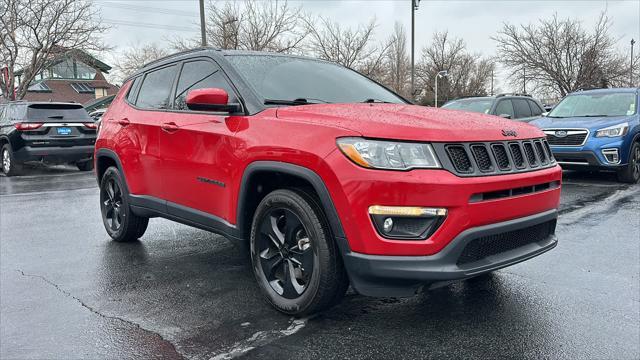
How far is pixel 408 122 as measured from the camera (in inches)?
115

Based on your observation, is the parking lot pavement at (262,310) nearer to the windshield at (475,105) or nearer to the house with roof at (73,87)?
the windshield at (475,105)

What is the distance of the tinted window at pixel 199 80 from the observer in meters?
3.89

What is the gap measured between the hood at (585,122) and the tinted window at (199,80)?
274 inches

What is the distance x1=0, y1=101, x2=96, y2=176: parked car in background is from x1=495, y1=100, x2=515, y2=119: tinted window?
9.42 meters

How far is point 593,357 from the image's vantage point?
2.75 metres

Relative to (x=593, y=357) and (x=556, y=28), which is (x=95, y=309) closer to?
(x=593, y=357)

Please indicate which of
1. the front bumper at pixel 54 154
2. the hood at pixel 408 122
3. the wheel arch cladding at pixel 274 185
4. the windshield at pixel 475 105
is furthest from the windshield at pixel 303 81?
the front bumper at pixel 54 154

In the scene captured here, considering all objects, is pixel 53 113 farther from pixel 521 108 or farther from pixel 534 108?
pixel 534 108

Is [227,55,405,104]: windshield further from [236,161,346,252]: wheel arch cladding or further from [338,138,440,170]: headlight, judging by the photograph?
[338,138,440,170]: headlight

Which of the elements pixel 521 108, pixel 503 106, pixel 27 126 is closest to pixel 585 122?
pixel 503 106

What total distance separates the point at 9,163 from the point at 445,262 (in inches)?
484

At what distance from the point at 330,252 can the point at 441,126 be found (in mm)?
952

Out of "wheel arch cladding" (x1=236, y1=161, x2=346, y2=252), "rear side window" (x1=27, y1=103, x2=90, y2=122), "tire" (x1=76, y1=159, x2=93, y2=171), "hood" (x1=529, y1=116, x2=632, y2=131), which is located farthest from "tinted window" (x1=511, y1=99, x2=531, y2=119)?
"tire" (x1=76, y1=159, x2=93, y2=171)

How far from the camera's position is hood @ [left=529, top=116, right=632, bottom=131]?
8.66m
